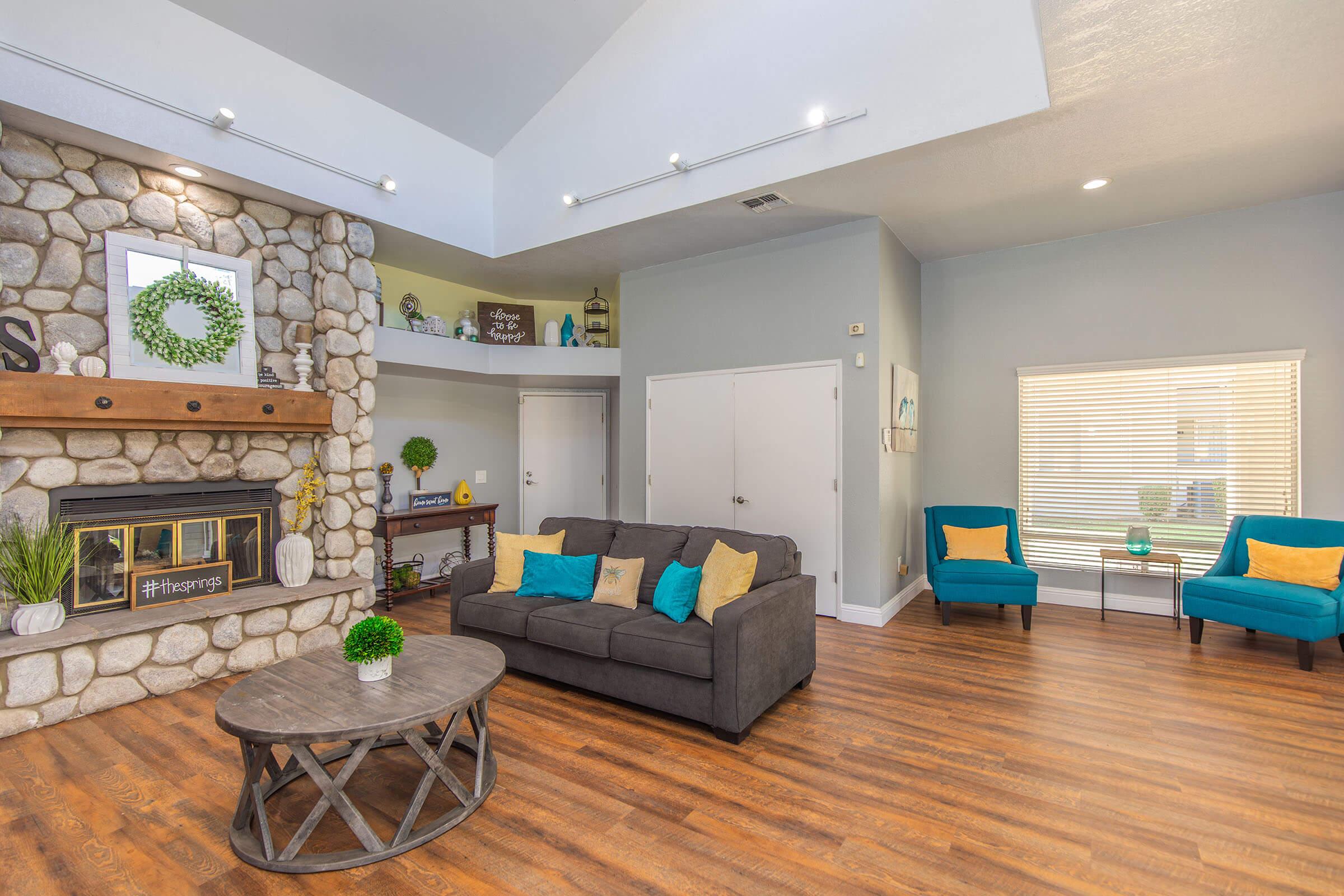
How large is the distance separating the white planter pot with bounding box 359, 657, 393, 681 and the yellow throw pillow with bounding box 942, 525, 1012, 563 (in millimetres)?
4166

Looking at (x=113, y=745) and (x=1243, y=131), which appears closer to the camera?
(x=113, y=745)

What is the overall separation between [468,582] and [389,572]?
184 cm

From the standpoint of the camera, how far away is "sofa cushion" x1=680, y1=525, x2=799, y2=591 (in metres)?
3.38

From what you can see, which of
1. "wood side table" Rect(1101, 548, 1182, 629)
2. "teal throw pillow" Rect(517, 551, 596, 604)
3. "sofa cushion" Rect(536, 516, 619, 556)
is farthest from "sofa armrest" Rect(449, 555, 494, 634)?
"wood side table" Rect(1101, 548, 1182, 629)

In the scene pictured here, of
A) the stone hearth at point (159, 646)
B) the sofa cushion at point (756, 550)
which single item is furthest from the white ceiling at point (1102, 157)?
the stone hearth at point (159, 646)

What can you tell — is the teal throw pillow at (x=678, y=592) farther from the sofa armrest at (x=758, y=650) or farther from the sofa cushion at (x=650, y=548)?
the sofa armrest at (x=758, y=650)

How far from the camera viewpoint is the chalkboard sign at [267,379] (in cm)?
413

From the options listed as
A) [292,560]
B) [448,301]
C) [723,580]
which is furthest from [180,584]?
[448,301]

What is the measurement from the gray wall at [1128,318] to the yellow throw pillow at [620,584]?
11.3ft

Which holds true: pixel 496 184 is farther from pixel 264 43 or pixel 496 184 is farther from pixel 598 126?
pixel 264 43

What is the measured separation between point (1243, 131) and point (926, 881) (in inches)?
165

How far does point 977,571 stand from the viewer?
458cm

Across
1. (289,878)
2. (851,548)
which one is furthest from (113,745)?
(851,548)

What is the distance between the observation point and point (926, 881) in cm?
188
